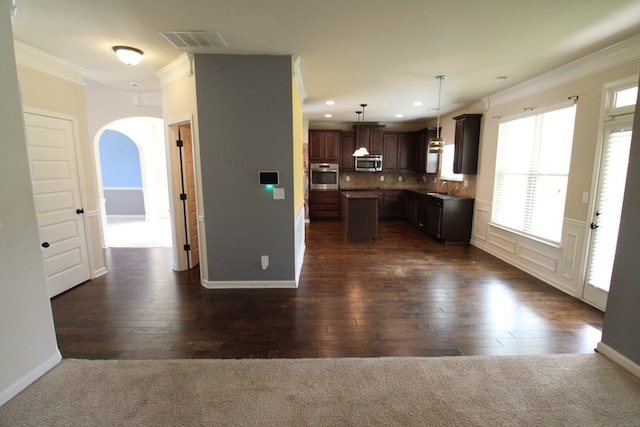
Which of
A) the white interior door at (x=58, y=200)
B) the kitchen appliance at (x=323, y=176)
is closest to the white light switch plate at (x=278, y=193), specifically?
the white interior door at (x=58, y=200)

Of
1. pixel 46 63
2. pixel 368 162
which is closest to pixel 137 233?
pixel 46 63

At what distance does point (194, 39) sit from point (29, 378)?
3084mm

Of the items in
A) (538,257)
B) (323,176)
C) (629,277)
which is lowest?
(538,257)

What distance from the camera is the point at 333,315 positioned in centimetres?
304

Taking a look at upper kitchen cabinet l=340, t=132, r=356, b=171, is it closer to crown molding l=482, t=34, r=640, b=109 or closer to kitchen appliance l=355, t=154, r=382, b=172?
kitchen appliance l=355, t=154, r=382, b=172

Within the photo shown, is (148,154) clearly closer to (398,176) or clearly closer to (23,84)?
(23,84)

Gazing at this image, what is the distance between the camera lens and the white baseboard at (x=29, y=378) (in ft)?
6.22

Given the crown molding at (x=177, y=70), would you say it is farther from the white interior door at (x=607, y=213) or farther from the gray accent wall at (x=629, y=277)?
the white interior door at (x=607, y=213)

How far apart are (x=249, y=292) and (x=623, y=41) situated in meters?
4.79

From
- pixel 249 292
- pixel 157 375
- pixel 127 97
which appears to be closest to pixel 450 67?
pixel 249 292

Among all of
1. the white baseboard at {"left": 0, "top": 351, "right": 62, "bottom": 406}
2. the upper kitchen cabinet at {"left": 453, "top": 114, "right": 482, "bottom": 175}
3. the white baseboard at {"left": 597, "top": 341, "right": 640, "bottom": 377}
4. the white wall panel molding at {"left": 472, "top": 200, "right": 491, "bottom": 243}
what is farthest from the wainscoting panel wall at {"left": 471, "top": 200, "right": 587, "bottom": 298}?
the white baseboard at {"left": 0, "top": 351, "right": 62, "bottom": 406}

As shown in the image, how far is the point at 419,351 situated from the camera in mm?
2445

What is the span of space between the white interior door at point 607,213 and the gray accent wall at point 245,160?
3463 millimetres

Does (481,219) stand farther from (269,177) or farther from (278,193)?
(269,177)
